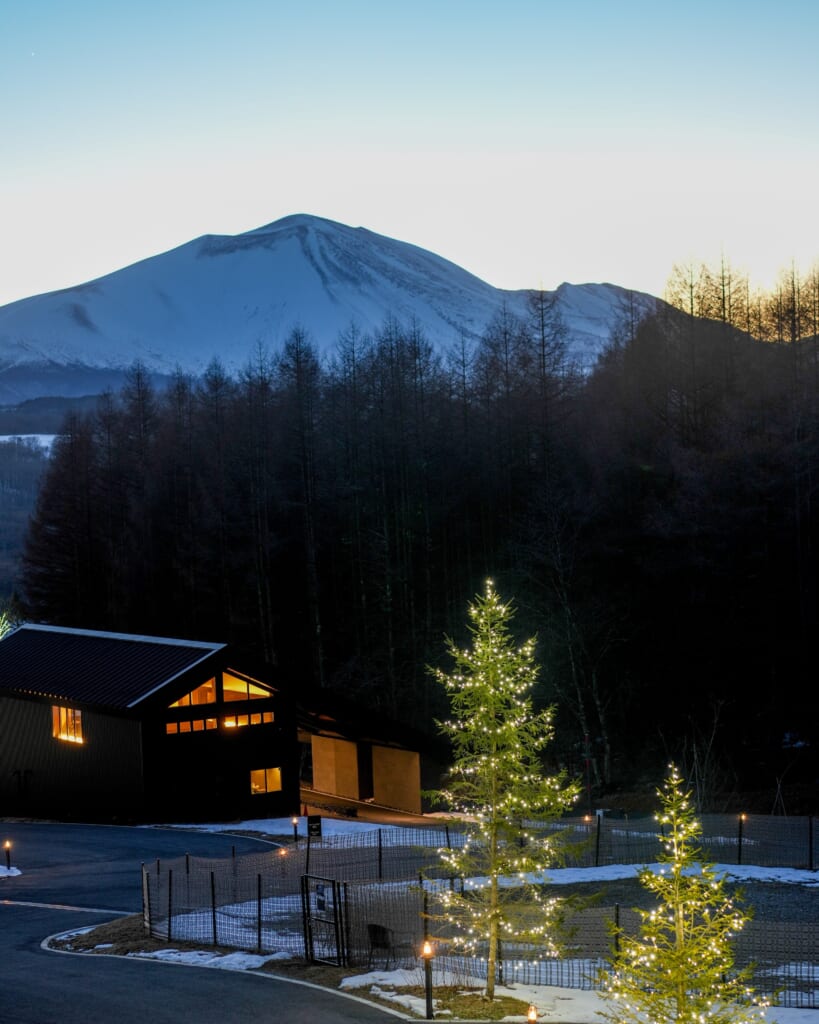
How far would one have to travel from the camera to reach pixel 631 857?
84.1 feet

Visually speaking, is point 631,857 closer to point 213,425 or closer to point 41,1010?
point 41,1010

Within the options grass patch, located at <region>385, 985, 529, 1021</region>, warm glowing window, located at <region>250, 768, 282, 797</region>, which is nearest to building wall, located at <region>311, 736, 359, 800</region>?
warm glowing window, located at <region>250, 768, 282, 797</region>

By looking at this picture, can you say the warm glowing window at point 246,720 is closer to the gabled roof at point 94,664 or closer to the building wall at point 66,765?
the gabled roof at point 94,664

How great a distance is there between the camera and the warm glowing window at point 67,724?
38744mm

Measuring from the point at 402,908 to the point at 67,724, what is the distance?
25782mm

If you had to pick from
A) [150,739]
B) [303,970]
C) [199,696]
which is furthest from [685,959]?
[199,696]

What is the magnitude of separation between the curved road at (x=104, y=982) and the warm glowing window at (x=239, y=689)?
441 inches

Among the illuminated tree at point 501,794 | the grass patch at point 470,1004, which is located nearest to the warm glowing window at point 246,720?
the illuminated tree at point 501,794

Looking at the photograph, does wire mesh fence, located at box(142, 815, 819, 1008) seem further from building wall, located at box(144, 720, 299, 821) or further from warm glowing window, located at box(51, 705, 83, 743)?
warm glowing window, located at box(51, 705, 83, 743)

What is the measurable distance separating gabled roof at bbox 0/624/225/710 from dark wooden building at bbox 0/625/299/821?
0.07m

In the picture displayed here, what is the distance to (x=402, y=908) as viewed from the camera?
54.4ft

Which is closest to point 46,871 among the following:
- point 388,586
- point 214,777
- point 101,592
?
point 214,777

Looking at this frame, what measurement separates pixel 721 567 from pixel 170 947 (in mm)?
27858

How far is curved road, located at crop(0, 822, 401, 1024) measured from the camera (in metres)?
14.3
